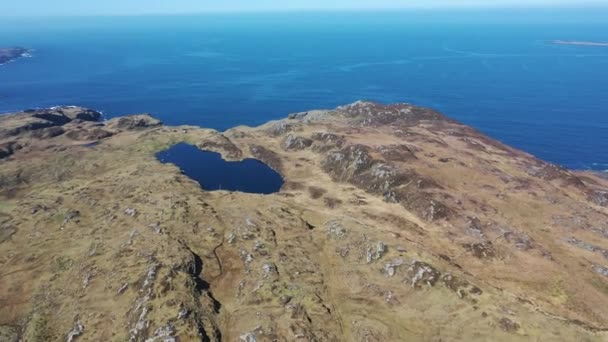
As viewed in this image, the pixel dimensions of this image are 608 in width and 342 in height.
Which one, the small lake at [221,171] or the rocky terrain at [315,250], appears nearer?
the rocky terrain at [315,250]

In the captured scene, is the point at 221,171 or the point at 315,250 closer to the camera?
the point at 315,250

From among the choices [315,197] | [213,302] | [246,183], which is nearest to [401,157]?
[315,197]

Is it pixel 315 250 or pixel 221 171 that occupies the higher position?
pixel 315 250

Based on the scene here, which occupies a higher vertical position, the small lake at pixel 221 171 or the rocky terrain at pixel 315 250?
the rocky terrain at pixel 315 250

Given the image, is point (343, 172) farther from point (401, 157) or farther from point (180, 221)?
point (180, 221)
